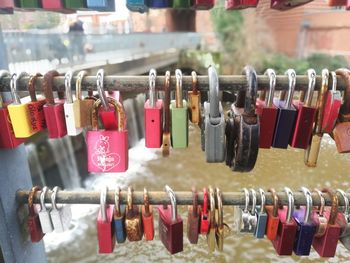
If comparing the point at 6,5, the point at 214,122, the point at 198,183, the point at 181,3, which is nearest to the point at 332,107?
the point at 214,122

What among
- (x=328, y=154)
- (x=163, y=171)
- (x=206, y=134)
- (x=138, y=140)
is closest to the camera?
(x=206, y=134)

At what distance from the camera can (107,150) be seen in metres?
0.67

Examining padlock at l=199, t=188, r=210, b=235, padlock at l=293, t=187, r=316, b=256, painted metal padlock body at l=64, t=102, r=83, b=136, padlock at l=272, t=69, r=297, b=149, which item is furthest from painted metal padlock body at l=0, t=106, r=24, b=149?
padlock at l=293, t=187, r=316, b=256

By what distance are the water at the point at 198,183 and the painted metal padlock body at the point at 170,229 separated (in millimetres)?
219

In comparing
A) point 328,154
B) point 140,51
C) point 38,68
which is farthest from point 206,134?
point 140,51

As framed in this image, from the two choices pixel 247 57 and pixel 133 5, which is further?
pixel 247 57

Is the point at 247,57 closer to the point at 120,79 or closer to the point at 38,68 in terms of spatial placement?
the point at 38,68

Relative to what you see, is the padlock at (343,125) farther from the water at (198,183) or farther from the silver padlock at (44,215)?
the silver padlock at (44,215)

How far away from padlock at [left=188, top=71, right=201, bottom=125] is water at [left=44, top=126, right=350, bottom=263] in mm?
77

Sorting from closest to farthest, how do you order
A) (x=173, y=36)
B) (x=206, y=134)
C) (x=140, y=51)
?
1. (x=206, y=134)
2. (x=140, y=51)
3. (x=173, y=36)

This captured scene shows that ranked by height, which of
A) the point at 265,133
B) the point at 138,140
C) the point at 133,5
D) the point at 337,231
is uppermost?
the point at 133,5

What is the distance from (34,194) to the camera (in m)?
0.76

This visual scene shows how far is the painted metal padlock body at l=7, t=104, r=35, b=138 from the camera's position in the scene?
0.63 m

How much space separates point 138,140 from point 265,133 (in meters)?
4.59
